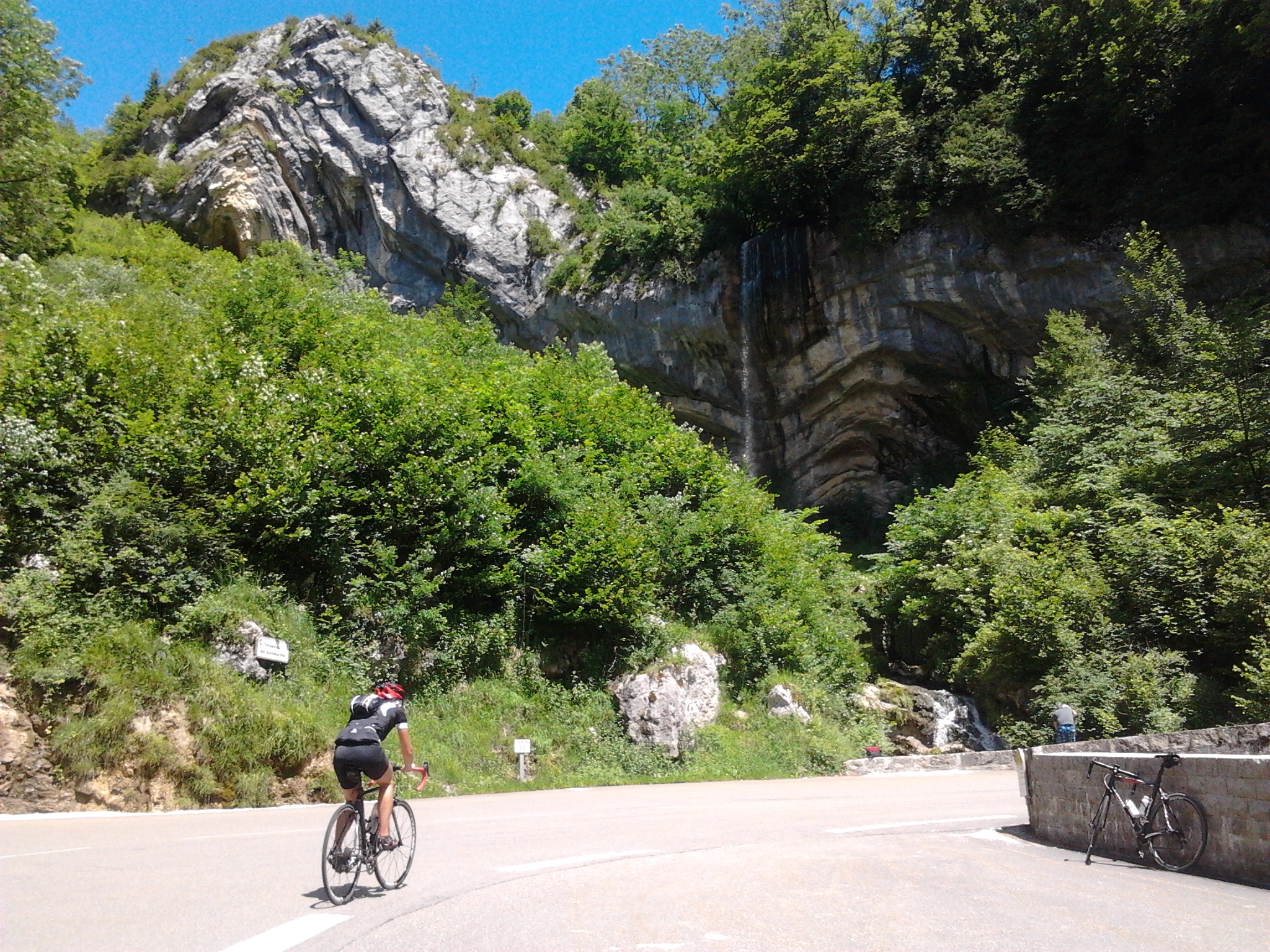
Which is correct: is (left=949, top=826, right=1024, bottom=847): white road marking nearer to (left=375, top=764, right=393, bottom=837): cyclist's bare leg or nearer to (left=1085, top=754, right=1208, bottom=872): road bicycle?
(left=1085, top=754, right=1208, bottom=872): road bicycle

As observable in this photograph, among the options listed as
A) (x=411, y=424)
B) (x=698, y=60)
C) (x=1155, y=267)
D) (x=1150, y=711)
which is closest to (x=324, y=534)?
(x=411, y=424)

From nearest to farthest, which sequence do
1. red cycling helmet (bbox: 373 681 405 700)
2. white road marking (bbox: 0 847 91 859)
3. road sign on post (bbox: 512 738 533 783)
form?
red cycling helmet (bbox: 373 681 405 700)
white road marking (bbox: 0 847 91 859)
road sign on post (bbox: 512 738 533 783)

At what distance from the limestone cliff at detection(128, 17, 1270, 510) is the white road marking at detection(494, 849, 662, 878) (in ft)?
91.9

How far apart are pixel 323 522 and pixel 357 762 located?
1164cm

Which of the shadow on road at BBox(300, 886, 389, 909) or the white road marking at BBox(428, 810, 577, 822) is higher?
the shadow on road at BBox(300, 886, 389, 909)

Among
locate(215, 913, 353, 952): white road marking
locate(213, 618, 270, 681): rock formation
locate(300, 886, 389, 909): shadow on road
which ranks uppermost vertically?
locate(213, 618, 270, 681): rock formation

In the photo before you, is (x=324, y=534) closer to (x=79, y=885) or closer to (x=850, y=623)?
(x=79, y=885)

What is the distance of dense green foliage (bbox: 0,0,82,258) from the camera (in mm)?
21891

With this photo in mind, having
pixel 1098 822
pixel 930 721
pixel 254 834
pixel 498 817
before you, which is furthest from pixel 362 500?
pixel 930 721

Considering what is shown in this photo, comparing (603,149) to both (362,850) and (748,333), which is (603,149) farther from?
(362,850)

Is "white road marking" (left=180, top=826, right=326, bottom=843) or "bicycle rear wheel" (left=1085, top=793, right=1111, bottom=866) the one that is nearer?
"bicycle rear wheel" (left=1085, top=793, right=1111, bottom=866)

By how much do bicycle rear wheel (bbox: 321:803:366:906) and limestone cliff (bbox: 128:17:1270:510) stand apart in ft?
98.3

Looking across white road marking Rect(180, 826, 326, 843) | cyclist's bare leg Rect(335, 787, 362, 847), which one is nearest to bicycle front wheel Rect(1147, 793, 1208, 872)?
cyclist's bare leg Rect(335, 787, 362, 847)

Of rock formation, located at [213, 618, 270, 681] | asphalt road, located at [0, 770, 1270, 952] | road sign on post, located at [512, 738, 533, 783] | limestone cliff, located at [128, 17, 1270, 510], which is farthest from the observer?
limestone cliff, located at [128, 17, 1270, 510]
